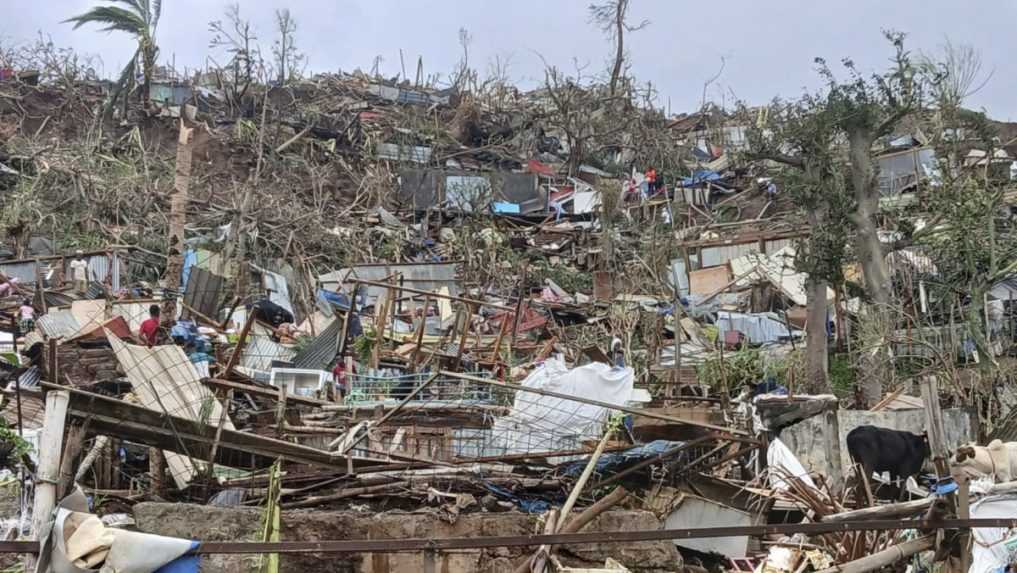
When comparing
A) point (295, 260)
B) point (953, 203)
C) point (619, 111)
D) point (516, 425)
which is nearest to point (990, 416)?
point (953, 203)

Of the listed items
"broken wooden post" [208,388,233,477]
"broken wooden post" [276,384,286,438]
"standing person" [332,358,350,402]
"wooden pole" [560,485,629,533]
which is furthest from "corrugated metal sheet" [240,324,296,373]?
"wooden pole" [560,485,629,533]

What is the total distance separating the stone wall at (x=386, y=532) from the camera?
18.0ft

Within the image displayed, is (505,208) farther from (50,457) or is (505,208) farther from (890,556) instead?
(890,556)

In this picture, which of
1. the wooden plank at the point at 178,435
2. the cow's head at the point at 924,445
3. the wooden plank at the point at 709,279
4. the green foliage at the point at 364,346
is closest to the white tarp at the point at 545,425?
the wooden plank at the point at 178,435

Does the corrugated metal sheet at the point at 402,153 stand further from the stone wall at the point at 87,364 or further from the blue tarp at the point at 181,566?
the blue tarp at the point at 181,566

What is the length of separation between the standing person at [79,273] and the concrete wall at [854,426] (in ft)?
35.6

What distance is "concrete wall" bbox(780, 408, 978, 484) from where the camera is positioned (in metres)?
9.51

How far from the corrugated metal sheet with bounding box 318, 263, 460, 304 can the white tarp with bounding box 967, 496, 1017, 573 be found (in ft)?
44.6

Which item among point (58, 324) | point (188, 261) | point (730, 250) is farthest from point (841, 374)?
point (58, 324)

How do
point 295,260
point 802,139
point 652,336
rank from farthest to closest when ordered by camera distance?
point 295,260 < point 652,336 < point 802,139

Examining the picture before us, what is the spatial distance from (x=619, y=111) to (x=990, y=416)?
62.9 feet

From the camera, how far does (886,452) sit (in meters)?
7.64

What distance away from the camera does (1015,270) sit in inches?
564

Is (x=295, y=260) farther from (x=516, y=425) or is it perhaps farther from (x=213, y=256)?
(x=516, y=425)
